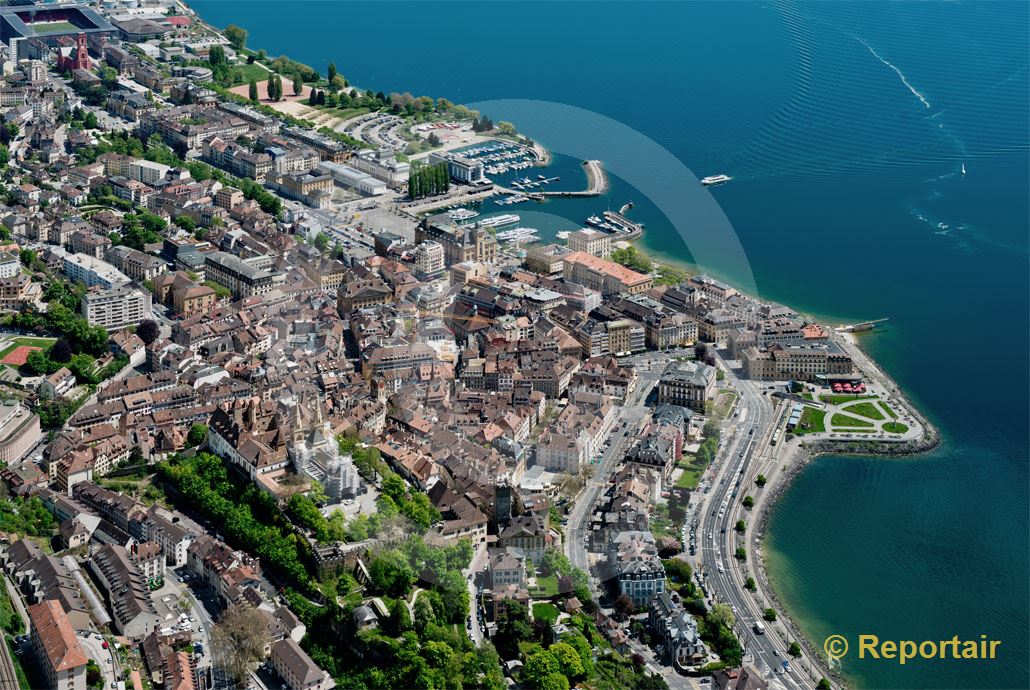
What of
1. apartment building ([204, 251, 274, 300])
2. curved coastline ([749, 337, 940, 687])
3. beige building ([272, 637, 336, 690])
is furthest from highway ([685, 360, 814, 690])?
apartment building ([204, 251, 274, 300])

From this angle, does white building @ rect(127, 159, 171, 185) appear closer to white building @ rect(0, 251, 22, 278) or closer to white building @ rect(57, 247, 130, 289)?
white building @ rect(57, 247, 130, 289)

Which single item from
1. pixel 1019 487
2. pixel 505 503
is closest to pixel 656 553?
pixel 505 503

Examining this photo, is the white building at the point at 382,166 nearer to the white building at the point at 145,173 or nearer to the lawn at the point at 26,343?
the white building at the point at 145,173

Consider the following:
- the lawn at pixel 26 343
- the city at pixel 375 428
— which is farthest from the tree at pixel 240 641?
the lawn at pixel 26 343

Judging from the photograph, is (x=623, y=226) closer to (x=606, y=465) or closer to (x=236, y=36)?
(x=606, y=465)

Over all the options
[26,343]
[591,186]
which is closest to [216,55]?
[591,186]

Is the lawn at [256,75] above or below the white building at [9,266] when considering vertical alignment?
above
